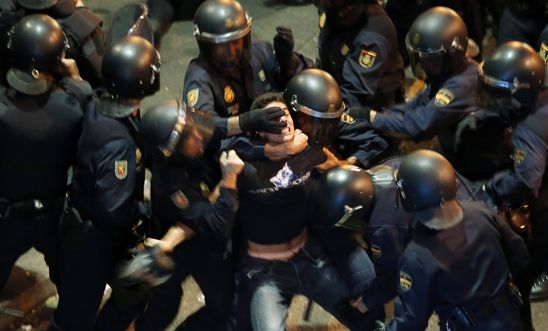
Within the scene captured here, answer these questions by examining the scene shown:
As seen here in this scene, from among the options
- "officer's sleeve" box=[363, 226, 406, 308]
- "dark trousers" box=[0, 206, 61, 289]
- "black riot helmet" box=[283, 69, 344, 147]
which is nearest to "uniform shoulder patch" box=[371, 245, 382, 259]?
"officer's sleeve" box=[363, 226, 406, 308]

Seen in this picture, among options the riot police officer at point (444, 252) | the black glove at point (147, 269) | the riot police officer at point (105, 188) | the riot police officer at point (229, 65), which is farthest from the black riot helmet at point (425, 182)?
the riot police officer at point (105, 188)

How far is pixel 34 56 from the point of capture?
363 cm

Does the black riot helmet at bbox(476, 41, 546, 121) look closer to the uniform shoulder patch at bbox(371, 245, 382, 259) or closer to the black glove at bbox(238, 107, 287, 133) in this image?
the uniform shoulder patch at bbox(371, 245, 382, 259)

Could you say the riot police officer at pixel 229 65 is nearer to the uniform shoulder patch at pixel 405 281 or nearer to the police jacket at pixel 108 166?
the police jacket at pixel 108 166

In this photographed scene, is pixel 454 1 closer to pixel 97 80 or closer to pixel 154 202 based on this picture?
pixel 97 80

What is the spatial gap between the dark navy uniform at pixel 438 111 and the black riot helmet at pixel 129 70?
1.53m

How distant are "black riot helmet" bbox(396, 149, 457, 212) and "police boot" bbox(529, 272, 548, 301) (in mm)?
1773

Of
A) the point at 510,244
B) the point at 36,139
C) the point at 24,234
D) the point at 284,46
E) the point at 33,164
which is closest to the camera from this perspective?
the point at 510,244

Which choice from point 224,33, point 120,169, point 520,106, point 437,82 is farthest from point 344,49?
point 120,169

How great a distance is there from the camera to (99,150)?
3.51 meters

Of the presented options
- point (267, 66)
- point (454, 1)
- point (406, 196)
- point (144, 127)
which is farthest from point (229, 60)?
point (454, 1)

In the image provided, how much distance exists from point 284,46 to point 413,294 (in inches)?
76.0

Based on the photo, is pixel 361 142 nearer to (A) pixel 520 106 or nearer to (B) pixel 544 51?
(A) pixel 520 106

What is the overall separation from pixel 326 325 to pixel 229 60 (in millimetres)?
1772
